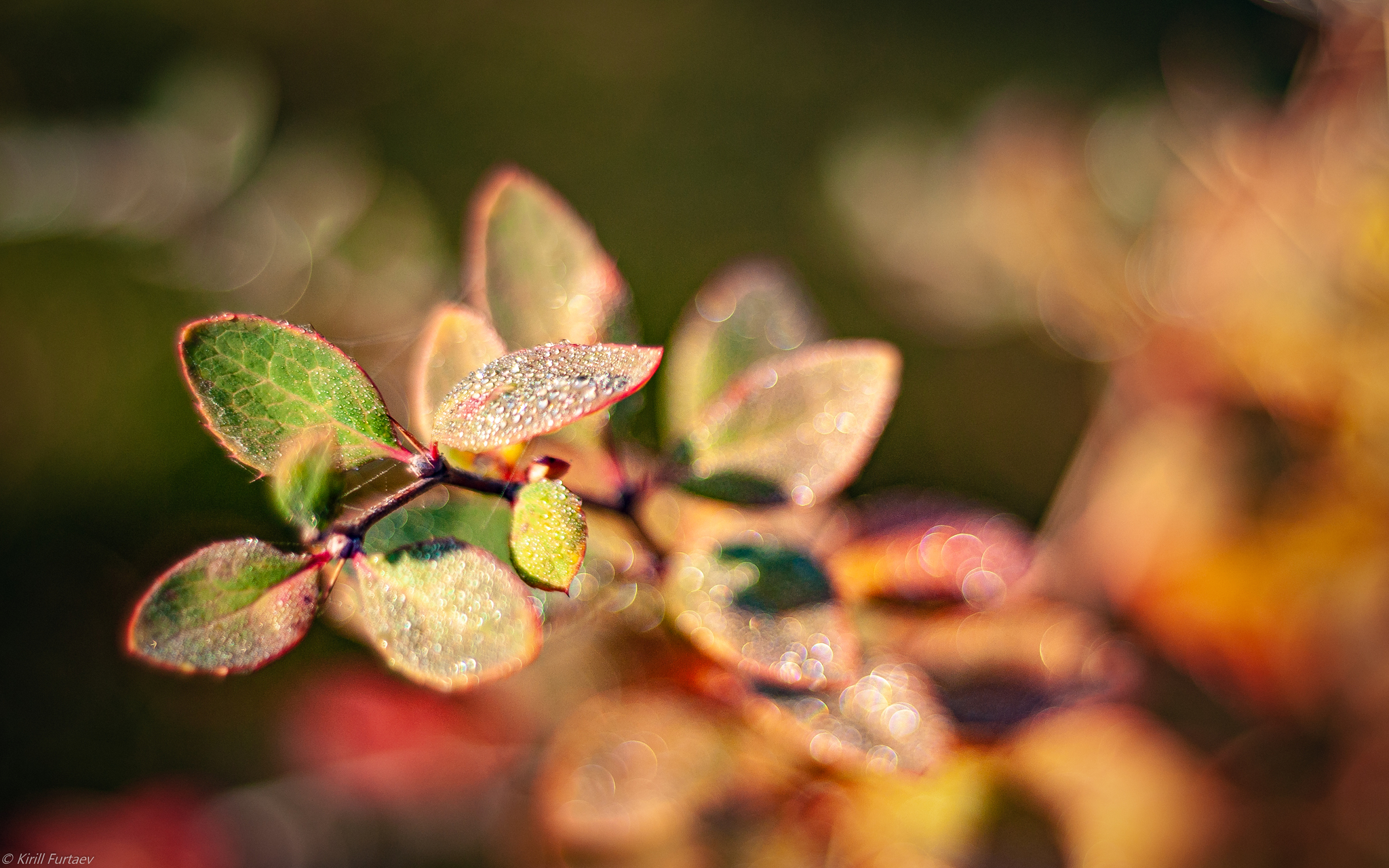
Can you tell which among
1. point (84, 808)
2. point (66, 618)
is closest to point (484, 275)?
point (84, 808)

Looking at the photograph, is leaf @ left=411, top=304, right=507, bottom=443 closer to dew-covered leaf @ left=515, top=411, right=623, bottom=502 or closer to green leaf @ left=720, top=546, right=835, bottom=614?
dew-covered leaf @ left=515, top=411, right=623, bottom=502

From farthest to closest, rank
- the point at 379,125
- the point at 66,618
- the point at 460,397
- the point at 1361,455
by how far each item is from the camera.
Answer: the point at 379,125 < the point at 66,618 < the point at 1361,455 < the point at 460,397

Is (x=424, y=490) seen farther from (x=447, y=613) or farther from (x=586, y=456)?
(x=586, y=456)

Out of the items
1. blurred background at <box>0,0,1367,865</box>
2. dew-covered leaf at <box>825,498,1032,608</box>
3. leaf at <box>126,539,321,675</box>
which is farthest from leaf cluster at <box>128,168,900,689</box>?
blurred background at <box>0,0,1367,865</box>

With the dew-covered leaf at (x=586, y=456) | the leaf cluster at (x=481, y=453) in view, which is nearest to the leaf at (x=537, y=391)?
the leaf cluster at (x=481, y=453)

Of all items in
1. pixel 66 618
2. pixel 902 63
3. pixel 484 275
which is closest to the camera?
pixel 484 275

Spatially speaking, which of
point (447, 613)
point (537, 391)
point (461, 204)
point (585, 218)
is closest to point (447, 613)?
point (447, 613)

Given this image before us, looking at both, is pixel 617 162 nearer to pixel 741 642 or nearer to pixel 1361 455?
pixel 1361 455
